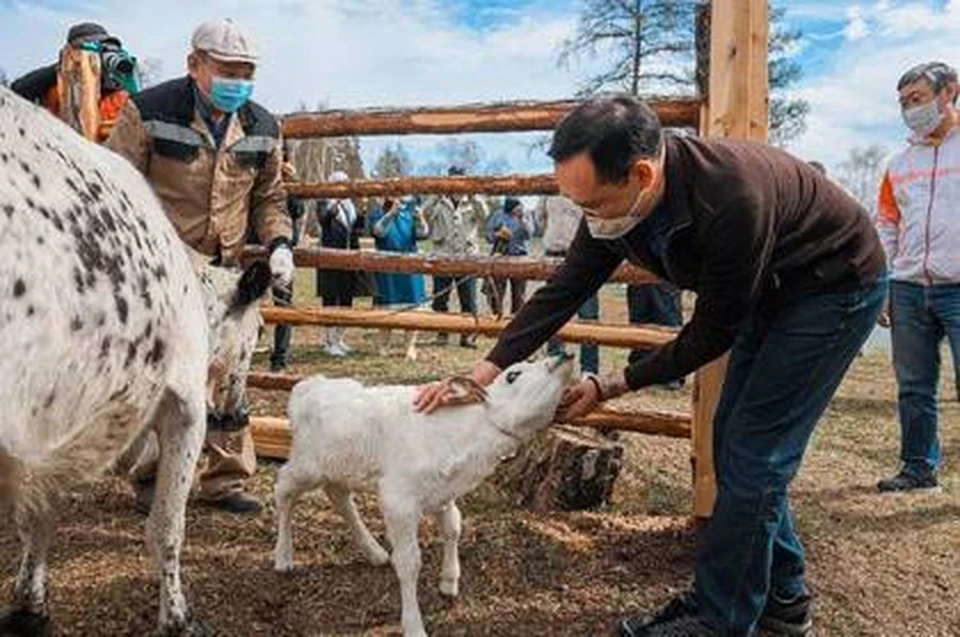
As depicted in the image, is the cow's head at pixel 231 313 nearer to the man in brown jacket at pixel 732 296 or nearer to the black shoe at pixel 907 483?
the man in brown jacket at pixel 732 296

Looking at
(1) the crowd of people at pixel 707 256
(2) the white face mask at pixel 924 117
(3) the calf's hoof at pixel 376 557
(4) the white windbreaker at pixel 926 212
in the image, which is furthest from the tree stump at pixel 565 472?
(2) the white face mask at pixel 924 117

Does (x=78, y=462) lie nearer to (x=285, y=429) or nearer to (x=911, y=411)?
(x=285, y=429)

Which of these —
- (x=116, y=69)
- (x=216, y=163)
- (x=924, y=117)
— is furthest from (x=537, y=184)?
(x=116, y=69)

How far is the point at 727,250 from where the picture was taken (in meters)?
2.62

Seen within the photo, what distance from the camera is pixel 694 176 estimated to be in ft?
8.78

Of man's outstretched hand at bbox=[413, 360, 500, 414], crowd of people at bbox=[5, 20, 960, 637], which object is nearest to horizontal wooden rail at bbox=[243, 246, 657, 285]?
crowd of people at bbox=[5, 20, 960, 637]

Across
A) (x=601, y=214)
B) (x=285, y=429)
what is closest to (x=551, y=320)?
(x=601, y=214)

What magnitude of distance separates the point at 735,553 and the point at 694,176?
117cm

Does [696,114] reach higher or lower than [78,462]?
higher

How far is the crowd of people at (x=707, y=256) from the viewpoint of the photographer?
8.67 ft

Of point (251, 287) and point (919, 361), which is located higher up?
point (251, 287)

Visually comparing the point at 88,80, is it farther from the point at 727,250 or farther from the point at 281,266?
the point at 727,250

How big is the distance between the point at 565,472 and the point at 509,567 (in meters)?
0.76

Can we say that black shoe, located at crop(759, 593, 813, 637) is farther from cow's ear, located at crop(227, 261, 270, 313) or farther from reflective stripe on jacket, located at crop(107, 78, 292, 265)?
reflective stripe on jacket, located at crop(107, 78, 292, 265)
